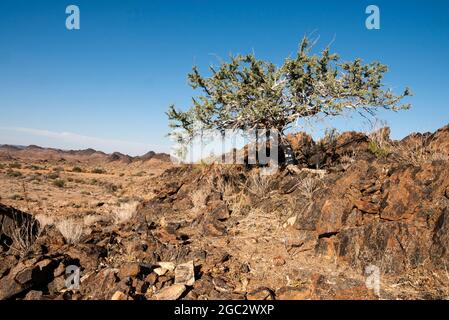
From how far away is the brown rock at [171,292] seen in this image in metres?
5.09

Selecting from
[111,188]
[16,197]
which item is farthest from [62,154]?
[16,197]

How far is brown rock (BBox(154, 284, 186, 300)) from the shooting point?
16.7 ft

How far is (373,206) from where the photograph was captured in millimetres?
6578

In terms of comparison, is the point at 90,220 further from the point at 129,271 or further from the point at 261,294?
the point at 261,294

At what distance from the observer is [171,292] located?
517 cm

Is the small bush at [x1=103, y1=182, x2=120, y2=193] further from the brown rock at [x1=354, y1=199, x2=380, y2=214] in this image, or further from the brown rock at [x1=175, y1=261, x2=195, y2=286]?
the brown rock at [x1=354, y1=199, x2=380, y2=214]

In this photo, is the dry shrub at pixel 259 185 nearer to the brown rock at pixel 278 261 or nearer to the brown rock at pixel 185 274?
the brown rock at pixel 278 261

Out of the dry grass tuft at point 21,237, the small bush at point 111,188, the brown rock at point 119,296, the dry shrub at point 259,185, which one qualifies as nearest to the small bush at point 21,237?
the dry grass tuft at point 21,237

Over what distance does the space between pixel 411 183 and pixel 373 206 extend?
79cm

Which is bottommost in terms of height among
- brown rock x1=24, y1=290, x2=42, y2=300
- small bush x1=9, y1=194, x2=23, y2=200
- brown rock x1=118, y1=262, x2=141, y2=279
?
brown rock x1=24, y1=290, x2=42, y2=300

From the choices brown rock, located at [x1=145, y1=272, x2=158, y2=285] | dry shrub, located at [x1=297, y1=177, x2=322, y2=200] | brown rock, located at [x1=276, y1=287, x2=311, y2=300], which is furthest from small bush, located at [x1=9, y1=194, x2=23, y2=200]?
brown rock, located at [x1=276, y1=287, x2=311, y2=300]
